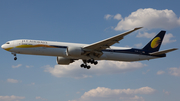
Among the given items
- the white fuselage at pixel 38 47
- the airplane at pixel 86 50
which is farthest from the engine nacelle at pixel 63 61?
the white fuselage at pixel 38 47

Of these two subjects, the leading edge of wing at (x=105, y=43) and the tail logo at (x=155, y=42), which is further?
the tail logo at (x=155, y=42)

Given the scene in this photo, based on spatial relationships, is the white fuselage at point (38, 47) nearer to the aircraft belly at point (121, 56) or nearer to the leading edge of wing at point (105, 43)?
the leading edge of wing at point (105, 43)

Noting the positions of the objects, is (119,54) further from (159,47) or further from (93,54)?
(159,47)

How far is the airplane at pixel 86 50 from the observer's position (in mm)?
32781

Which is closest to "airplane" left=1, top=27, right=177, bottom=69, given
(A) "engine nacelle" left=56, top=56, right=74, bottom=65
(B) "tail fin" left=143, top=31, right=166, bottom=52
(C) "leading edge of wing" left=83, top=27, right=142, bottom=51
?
(C) "leading edge of wing" left=83, top=27, right=142, bottom=51

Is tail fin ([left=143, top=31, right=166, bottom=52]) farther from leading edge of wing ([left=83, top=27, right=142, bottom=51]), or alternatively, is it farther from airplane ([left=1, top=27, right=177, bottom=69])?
leading edge of wing ([left=83, top=27, right=142, bottom=51])

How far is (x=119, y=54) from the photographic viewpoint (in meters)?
37.0

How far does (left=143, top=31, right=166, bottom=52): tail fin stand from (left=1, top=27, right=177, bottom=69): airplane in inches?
29.5

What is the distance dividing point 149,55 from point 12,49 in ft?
73.6

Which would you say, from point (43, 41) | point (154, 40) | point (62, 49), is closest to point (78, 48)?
point (62, 49)

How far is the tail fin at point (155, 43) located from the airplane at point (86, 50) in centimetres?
75

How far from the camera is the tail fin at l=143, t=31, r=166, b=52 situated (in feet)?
134

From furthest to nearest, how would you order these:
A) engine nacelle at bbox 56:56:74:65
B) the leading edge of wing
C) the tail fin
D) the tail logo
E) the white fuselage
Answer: the tail logo, the tail fin, engine nacelle at bbox 56:56:74:65, the white fuselage, the leading edge of wing

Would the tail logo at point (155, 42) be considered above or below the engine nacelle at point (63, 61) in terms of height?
above
